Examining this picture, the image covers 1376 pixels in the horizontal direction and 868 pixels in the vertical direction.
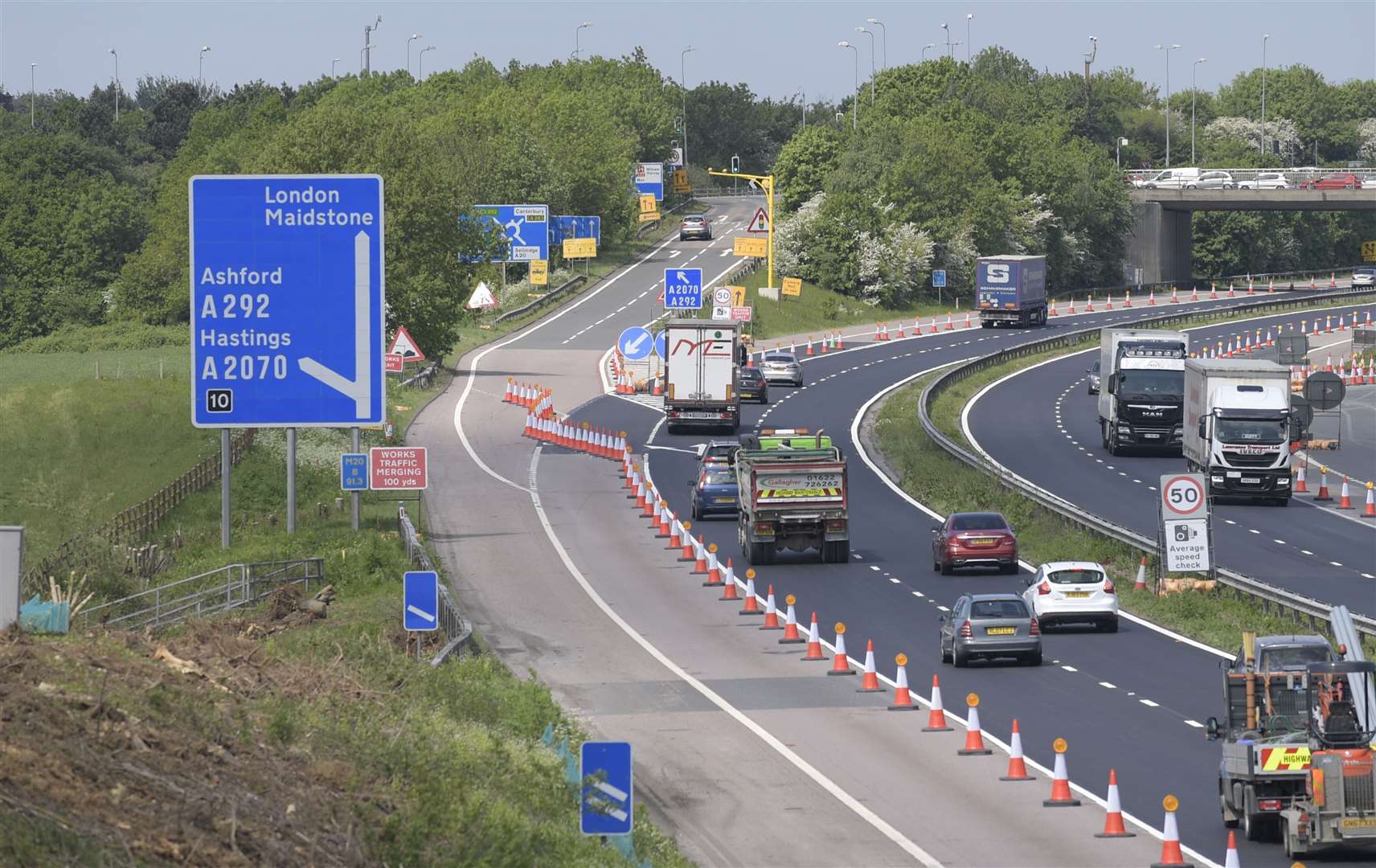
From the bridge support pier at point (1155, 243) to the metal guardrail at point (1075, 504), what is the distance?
2123 cm

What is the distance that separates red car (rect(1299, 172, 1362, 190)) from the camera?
130 metres

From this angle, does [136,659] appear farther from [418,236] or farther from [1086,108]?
[1086,108]

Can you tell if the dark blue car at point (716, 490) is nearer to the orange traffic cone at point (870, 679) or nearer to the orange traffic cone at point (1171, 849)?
the orange traffic cone at point (870, 679)

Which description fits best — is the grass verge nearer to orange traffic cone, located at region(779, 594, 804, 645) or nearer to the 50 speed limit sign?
the 50 speed limit sign

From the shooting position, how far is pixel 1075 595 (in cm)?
3512

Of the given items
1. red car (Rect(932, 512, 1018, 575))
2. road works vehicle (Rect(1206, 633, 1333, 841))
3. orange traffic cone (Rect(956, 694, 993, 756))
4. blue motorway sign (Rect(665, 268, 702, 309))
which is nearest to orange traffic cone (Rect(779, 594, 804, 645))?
red car (Rect(932, 512, 1018, 575))

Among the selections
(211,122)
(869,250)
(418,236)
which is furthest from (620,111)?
(418,236)

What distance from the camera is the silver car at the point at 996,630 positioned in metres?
31.6

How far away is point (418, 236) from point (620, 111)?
361 ft

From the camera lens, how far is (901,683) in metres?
28.9

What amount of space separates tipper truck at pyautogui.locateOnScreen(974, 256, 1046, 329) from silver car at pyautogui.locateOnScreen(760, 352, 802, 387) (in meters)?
26.5

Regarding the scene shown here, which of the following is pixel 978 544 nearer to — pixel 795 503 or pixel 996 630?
pixel 795 503

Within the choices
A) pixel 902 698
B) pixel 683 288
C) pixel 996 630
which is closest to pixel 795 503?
pixel 996 630

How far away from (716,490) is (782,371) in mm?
32466
